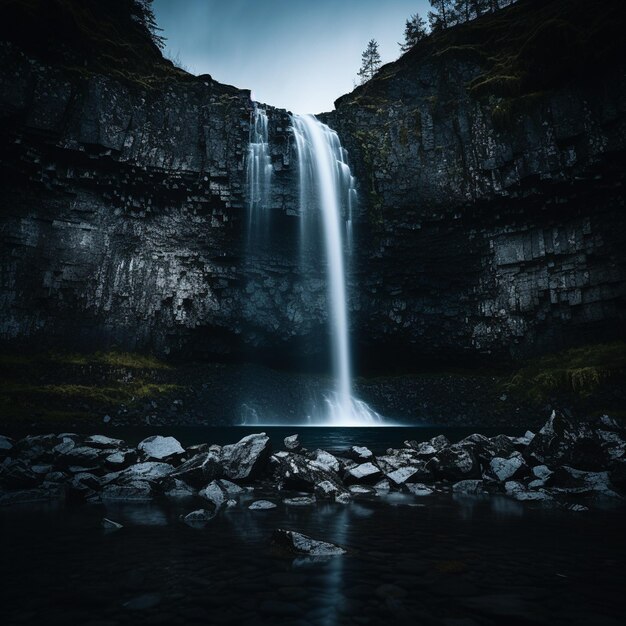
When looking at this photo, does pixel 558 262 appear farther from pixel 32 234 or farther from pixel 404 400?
pixel 32 234

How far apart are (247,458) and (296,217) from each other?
25.3 m

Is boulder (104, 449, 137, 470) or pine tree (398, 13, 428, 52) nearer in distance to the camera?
boulder (104, 449, 137, 470)

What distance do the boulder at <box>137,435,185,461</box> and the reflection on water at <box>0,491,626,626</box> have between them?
3.05 m

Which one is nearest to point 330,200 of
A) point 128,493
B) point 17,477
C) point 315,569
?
point 128,493

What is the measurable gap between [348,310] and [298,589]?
3171 cm

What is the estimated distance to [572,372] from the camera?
2527cm

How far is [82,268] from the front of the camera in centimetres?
2833

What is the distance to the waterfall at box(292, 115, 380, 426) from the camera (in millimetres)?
30984

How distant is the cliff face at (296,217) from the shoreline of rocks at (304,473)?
21.8 metres

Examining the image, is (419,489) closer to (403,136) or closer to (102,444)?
(102,444)

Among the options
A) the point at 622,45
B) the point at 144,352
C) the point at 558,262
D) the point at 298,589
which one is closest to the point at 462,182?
the point at 558,262

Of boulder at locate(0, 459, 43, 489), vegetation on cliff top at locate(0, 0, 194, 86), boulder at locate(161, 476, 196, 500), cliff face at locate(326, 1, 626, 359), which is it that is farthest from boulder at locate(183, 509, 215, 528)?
vegetation on cliff top at locate(0, 0, 194, 86)

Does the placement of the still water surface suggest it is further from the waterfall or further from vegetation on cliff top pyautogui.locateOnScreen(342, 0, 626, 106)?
vegetation on cliff top pyautogui.locateOnScreen(342, 0, 626, 106)

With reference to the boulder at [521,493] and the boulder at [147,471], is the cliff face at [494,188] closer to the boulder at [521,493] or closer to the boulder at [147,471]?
the boulder at [521,493]
